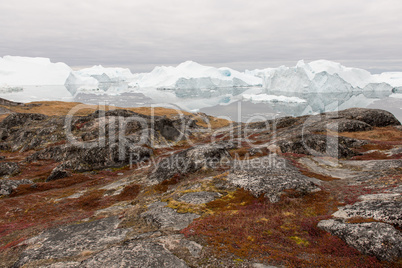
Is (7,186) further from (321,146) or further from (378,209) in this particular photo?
(321,146)

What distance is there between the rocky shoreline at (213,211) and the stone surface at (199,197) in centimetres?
11

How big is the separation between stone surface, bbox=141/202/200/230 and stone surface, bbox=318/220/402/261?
10439mm

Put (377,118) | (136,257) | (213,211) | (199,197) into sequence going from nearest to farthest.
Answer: (136,257)
(213,211)
(199,197)
(377,118)

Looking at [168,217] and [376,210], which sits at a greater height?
[376,210]

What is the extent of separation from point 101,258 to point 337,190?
2105cm

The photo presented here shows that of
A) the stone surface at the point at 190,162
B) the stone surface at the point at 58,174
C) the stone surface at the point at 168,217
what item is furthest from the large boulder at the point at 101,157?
the stone surface at the point at 168,217

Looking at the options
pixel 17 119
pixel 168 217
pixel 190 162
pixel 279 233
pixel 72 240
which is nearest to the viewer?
pixel 279 233

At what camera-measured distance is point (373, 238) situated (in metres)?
13.4

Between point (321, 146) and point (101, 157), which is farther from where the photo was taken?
point (101, 157)

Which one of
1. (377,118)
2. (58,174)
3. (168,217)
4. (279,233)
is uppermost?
(377,118)

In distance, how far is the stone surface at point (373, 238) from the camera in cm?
1272

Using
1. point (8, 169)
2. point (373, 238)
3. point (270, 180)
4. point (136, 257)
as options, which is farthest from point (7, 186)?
point (373, 238)

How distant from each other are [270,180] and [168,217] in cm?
1114

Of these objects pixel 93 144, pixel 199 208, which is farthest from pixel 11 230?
A: pixel 93 144
